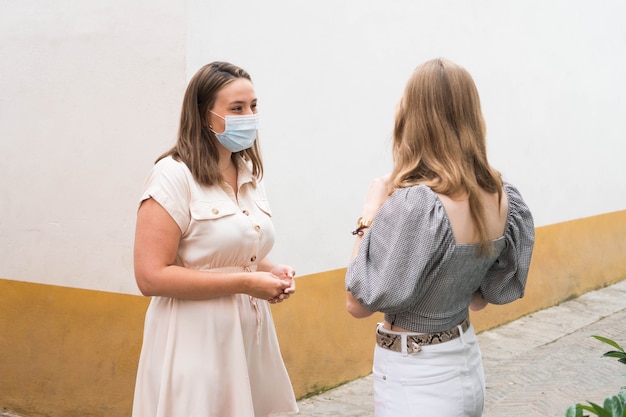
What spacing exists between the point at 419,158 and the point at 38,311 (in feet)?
11.2

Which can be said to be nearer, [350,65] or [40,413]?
[40,413]

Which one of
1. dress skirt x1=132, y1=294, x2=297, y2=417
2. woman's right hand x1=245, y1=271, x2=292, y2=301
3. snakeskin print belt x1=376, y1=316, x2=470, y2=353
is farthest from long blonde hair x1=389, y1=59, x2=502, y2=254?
dress skirt x1=132, y1=294, x2=297, y2=417

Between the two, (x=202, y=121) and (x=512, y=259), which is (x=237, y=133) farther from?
(x=512, y=259)

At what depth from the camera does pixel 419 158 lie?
2.71m

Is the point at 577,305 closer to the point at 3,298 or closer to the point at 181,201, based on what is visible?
the point at 3,298

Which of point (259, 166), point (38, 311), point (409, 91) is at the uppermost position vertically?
point (409, 91)

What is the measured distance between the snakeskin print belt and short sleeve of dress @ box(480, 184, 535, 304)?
0.87ft

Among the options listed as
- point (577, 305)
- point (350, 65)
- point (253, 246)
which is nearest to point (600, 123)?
point (577, 305)

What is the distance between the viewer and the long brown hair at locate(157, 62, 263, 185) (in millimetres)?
3105

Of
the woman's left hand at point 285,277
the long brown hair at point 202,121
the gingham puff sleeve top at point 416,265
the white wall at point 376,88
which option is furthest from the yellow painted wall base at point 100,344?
the gingham puff sleeve top at point 416,265

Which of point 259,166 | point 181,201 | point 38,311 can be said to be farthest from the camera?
point 38,311

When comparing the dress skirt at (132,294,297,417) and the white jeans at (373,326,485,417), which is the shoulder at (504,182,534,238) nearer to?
the white jeans at (373,326,485,417)

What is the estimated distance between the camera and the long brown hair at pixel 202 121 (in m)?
3.11

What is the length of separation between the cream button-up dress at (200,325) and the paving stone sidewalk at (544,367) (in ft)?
7.98
